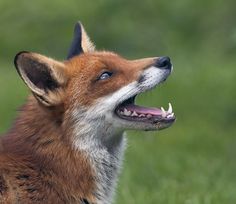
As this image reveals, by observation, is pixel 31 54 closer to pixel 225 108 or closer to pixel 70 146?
pixel 70 146

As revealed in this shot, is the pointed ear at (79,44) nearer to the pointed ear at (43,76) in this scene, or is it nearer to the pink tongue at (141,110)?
the pointed ear at (43,76)

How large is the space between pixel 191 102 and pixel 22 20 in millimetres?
5037

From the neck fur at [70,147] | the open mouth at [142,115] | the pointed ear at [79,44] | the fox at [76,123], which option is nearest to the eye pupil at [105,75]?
the fox at [76,123]

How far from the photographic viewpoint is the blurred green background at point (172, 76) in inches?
402

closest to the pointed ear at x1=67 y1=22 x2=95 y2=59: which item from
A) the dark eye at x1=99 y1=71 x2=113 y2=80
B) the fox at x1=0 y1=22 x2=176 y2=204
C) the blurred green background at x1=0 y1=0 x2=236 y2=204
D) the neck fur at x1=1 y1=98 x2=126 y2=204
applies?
the fox at x1=0 y1=22 x2=176 y2=204

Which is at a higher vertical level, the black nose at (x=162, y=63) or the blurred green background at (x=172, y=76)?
the black nose at (x=162, y=63)

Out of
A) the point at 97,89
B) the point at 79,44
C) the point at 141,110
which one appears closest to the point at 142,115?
the point at 141,110

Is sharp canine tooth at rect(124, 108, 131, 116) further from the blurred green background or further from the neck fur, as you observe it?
the blurred green background

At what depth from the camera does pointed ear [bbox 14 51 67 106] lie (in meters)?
7.28

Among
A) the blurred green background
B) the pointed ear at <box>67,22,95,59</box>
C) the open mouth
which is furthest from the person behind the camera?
the blurred green background

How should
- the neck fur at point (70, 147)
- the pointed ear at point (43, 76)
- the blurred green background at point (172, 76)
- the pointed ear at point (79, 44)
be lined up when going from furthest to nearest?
the blurred green background at point (172, 76)
the pointed ear at point (79, 44)
the neck fur at point (70, 147)
the pointed ear at point (43, 76)

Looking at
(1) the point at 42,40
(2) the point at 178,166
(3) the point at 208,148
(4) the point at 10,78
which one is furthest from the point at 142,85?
(1) the point at 42,40

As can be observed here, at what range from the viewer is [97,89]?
753cm

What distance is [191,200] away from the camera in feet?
29.5
